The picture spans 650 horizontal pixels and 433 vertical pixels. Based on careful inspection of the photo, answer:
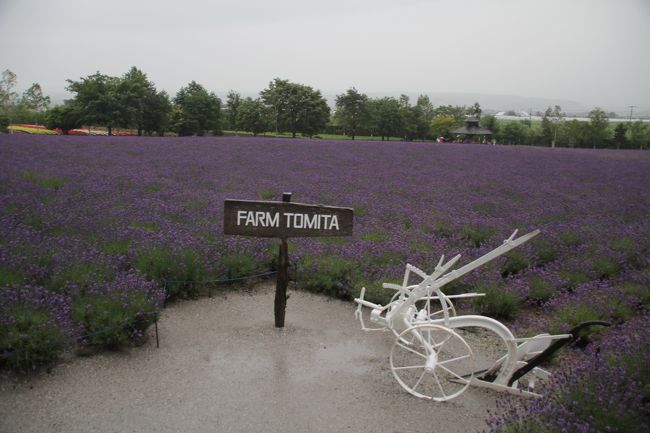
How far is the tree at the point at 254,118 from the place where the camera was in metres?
48.2

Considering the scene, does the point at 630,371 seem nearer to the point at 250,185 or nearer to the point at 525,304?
the point at 525,304

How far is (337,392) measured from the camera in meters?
3.19

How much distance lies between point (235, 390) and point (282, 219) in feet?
4.48

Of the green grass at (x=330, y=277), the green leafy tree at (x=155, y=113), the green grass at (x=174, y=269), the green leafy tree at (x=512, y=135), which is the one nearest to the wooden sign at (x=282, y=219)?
the green grass at (x=174, y=269)

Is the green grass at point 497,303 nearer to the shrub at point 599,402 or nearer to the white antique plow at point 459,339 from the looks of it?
the white antique plow at point 459,339

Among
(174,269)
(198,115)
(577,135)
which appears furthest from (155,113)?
(577,135)

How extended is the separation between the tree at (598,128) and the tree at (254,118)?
32.9m

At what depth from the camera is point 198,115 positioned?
138 ft

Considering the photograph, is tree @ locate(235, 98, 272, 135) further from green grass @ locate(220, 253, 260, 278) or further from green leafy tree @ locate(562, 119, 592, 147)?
green grass @ locate(220, 253, 260, 278)

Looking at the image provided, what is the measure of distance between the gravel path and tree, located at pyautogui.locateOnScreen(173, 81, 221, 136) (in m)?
40.0

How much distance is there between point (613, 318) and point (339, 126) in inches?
2301

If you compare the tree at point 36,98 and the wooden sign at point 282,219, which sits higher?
the tree at point 36,98

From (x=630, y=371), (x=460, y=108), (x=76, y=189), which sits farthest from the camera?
(x=460, y=108)

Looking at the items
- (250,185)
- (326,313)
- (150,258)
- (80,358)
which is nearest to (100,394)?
(80,358)
